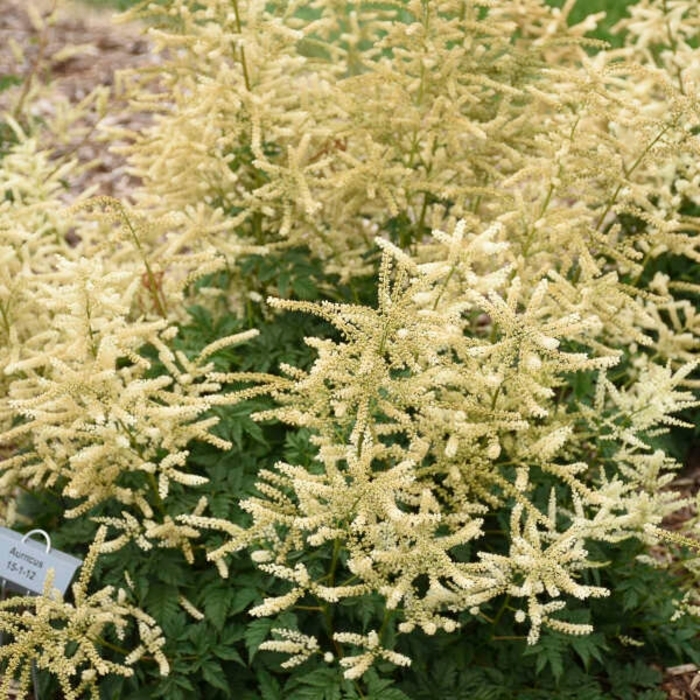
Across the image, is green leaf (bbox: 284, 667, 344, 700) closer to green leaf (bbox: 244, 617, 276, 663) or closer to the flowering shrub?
the flowering shrub

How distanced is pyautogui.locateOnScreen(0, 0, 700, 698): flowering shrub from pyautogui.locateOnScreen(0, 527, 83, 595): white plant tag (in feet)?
0.29

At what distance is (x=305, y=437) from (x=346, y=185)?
4.52ft

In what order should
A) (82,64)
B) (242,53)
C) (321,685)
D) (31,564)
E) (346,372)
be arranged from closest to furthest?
(346,372)
(321,685)
(31,564)
(242,53)
(82,64)

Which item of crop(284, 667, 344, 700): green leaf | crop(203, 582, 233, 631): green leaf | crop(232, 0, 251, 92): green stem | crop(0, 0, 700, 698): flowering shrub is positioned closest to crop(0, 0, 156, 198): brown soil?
crop(0, 0, 700, 698): flowering shrub

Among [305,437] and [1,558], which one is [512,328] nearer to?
[305,437]

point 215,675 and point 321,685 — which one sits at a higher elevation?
point 321,685

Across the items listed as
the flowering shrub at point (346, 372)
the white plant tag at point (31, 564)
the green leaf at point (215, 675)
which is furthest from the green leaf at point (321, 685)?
the white plant tag at point (31, 564)

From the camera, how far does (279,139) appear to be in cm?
470

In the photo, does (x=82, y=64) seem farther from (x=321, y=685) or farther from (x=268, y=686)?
(x=321, y=685)

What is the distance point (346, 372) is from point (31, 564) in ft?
4.78

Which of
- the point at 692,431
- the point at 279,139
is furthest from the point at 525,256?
the point at 692,431

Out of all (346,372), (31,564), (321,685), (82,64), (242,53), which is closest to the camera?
(346,372)

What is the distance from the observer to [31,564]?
3.43 meters

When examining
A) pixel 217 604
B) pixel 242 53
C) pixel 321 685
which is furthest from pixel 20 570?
pixel 242 53
